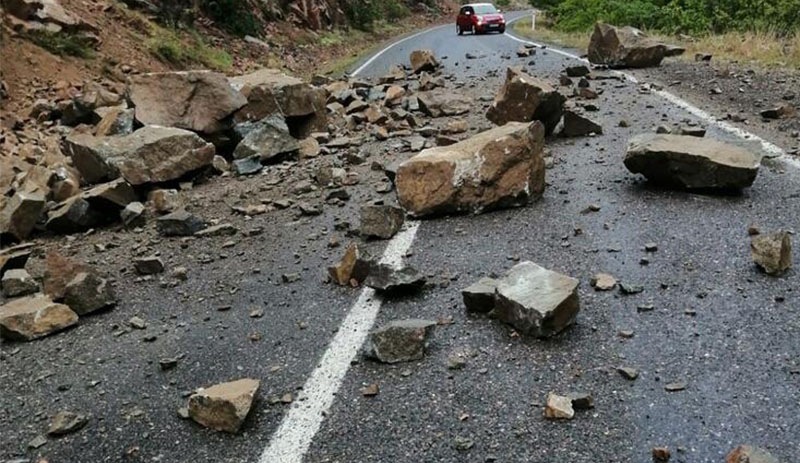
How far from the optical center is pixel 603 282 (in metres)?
3.62

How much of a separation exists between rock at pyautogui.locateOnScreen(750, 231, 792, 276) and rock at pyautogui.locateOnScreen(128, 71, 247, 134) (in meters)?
5.63

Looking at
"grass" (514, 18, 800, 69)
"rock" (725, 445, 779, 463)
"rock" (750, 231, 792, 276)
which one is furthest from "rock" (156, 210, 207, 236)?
"grass" (514, 18, 800, 69)

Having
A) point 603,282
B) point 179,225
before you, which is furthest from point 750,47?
point 179,225

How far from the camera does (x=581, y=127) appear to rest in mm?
6867

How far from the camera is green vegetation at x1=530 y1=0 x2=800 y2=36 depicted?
52.5 feet

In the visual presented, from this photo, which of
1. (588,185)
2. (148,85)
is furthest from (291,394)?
(148,85)

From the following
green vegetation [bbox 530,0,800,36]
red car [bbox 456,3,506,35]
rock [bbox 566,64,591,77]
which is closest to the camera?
rock [bbox 566,64,591,77]

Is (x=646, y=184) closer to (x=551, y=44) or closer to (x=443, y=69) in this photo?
(x=443, y=69)

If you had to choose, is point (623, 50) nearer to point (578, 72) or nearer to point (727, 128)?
point (578, 72)

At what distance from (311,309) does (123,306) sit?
45.9 inches

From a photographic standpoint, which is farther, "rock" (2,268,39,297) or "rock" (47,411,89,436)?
"rock" (2,268,39,297)

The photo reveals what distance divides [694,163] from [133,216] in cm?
423

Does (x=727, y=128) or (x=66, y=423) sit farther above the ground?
(x=66, y=423)

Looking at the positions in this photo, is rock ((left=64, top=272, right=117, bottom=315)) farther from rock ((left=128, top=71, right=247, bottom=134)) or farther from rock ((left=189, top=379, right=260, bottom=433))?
rock ((left=128, top=71, right=247, bottom=134))
